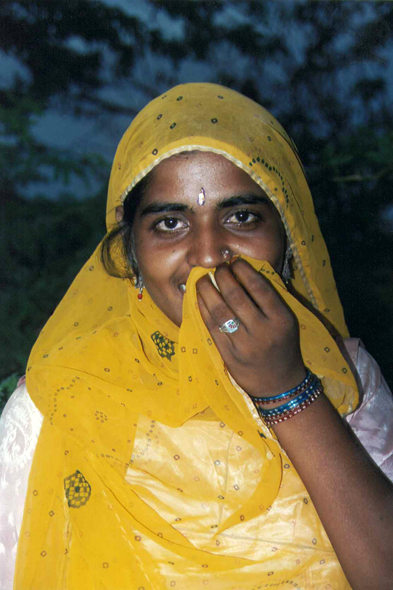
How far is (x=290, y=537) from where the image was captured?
3.55 ft

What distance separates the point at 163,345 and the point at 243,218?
1.16 ft

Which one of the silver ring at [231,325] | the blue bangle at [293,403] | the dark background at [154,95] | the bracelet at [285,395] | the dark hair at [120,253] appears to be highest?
the dark background at [154,95]

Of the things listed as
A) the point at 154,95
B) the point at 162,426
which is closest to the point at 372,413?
the point at 162,426

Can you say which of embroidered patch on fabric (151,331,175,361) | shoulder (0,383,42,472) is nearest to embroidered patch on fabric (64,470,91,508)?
shoulder (0,383,42,472)

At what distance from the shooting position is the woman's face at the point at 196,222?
40.0 inches

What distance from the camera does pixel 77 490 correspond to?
1131mm

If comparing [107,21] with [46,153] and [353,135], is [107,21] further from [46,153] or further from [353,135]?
[353,135]

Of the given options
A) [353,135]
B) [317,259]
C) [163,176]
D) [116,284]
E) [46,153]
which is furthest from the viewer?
[353,135]

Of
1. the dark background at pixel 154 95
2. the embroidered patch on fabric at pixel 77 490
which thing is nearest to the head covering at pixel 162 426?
the embroidered patch on fabric at pixel 77 490

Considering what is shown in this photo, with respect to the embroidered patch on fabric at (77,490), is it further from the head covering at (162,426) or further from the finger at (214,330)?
the finger at (214,330)

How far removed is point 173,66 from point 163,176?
1649 millimetres

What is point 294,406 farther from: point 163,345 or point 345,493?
point 163,345

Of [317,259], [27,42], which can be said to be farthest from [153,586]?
[27,42]

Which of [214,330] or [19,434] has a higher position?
[19,434]
